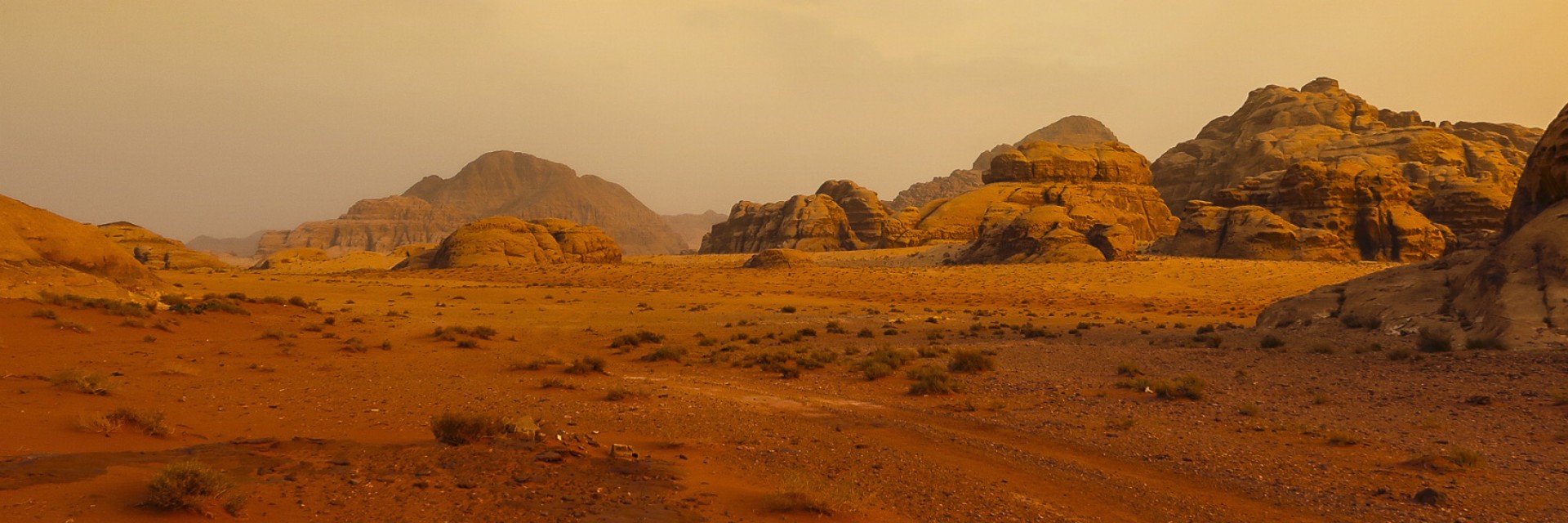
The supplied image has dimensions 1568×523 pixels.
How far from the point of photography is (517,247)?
64188mm

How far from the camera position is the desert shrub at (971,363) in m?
15.3

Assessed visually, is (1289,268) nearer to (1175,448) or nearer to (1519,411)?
(1519,411)

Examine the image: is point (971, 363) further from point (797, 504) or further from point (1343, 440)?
point (797, 504)

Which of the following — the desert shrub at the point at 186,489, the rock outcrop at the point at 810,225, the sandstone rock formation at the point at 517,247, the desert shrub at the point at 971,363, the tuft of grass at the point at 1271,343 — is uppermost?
the rock outcrop at the point at 810,225

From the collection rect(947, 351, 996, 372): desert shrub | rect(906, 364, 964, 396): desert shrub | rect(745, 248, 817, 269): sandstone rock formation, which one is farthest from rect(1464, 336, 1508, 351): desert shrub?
rect(745, 248, 817, 269): sandstone rock formation

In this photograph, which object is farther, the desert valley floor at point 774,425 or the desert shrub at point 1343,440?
the desert shrub at point 1343,440

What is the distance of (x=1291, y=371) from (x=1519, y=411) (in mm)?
4040

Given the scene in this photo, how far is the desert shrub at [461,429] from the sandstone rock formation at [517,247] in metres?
54.3

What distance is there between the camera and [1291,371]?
13922 millimetres

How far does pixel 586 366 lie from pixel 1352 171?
7216 centimetres

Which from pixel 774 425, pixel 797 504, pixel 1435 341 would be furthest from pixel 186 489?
pixel 1435 341

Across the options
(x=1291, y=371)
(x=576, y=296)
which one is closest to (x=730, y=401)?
(x=1291, y=371)

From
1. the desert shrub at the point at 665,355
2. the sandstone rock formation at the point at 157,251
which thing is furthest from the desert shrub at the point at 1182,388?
the sandstone rock formation at the point at 157,251

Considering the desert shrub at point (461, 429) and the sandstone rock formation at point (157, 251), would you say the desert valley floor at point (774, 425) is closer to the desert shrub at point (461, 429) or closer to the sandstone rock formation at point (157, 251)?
the desert shrub at point (461, 429)
